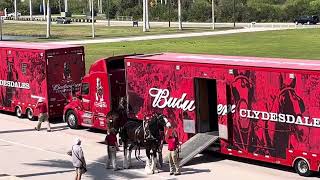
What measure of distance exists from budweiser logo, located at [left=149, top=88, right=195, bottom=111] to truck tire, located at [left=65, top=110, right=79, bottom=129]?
17.3ft

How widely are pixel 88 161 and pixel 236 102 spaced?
5074 mm

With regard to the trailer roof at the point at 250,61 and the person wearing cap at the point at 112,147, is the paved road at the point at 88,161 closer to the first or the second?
the person wearing cap at the point at 112,147

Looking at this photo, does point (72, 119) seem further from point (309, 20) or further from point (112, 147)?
point (309, 20)

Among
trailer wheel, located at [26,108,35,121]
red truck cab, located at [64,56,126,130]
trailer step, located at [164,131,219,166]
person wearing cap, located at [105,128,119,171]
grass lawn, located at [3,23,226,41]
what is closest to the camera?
person wearing cap, located at [105,128,119,171]

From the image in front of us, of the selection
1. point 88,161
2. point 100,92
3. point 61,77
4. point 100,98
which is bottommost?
point 88,161

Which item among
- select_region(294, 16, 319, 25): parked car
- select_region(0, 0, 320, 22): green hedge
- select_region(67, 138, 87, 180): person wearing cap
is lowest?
select_region(67, 138, 87, 180): person wearing cap

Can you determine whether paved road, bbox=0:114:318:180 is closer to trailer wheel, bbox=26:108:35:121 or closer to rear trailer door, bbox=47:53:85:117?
rear trailer door, bbox=47:53:85:117

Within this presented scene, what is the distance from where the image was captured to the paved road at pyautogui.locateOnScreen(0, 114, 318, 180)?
671 inches

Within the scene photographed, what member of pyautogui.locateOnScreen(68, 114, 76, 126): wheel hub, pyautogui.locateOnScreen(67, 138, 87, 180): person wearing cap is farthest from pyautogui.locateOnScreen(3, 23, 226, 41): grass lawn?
pyautogui.locateOnScreen(67, 138, 87, 180): person wearing cap

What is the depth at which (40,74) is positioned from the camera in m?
26.4

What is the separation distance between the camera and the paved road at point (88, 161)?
55.9 ft

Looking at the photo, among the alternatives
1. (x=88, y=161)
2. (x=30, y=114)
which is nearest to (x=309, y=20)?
(x=30, y=114)

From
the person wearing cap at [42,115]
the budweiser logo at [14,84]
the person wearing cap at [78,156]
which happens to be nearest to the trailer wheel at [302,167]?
the person wearing cap at [78,156]

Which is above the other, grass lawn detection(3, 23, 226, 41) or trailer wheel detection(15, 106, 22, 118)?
grass lawn detection(3, 23, 226, 41)
